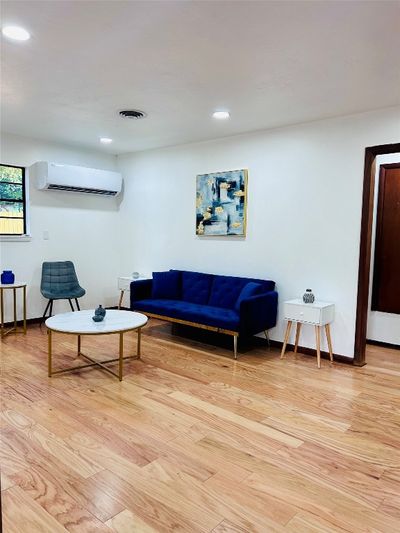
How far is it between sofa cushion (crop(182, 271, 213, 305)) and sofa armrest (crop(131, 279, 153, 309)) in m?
0.46

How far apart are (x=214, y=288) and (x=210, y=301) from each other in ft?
0.54

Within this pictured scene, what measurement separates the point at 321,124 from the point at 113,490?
12.1ft

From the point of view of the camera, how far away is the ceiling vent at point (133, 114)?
3.81 m

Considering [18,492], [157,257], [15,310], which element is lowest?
[18,492]

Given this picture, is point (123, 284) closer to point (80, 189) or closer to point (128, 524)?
point (80, 189)

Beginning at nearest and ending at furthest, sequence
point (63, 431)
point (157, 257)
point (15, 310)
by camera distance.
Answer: point (63, 431) → point (15, 310) → point (157, 257)

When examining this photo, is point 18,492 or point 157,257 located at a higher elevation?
point 157,257

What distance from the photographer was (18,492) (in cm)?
194

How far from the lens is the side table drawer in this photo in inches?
149

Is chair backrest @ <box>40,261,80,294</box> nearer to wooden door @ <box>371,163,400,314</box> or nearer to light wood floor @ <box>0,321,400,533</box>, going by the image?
light wood floor @ <box>0,321,400,533</box>

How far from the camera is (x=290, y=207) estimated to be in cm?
429

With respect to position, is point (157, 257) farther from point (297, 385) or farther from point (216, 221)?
point (297, 385)

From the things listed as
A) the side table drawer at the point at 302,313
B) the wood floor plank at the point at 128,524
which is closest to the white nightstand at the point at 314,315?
the side table drawer at the point at 302,313

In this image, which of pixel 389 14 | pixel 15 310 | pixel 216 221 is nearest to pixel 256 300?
pixel 216 221
